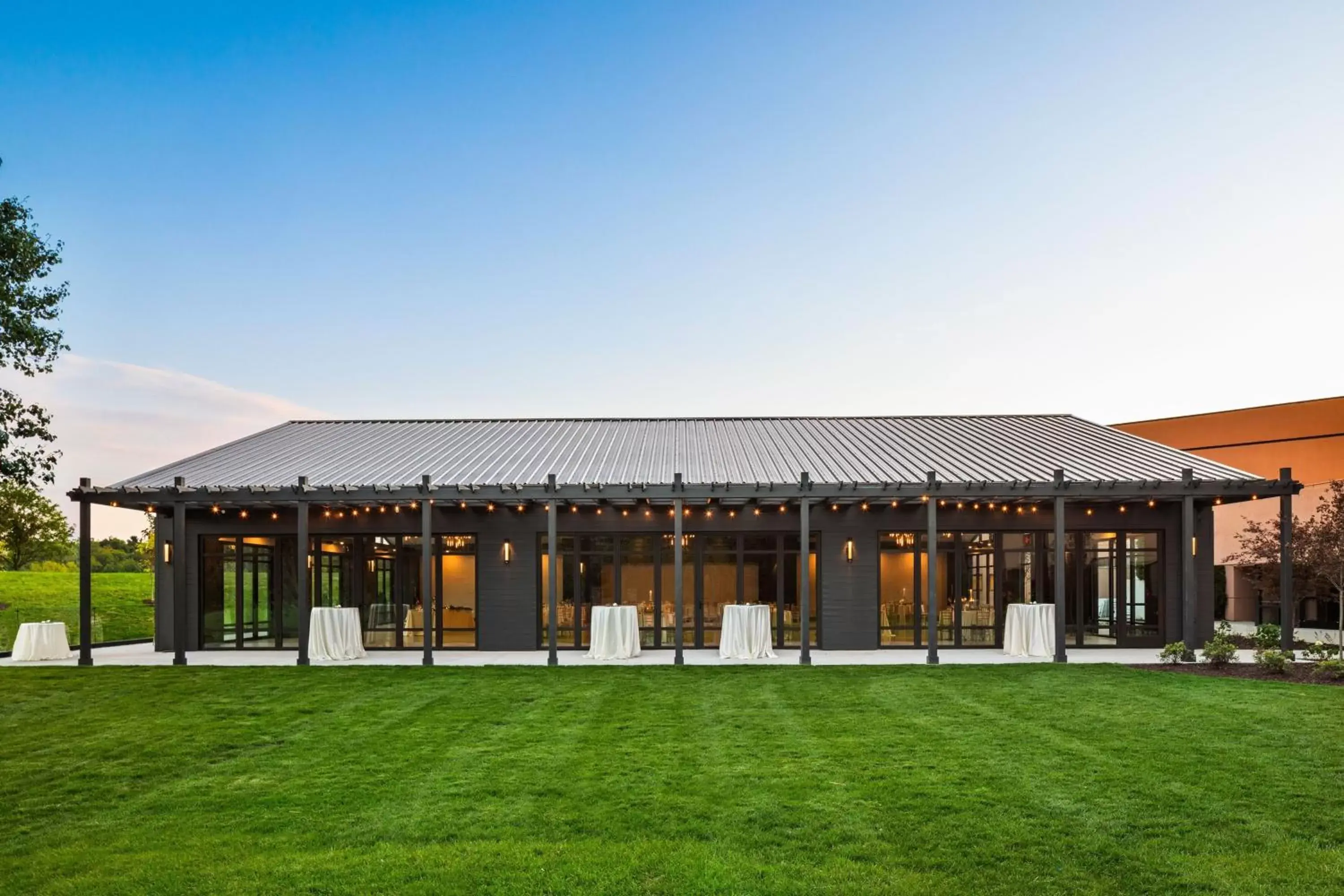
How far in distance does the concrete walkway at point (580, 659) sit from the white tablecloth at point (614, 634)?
0.48ft

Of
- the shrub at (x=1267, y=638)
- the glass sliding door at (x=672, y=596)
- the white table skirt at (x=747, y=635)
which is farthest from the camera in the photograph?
the glass sliding door at (x=672, y=596)

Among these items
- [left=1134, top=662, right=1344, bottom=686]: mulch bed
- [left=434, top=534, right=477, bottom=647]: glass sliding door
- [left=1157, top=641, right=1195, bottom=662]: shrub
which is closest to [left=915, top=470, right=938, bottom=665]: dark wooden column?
[left=1134, top=662, right=1344, bottom=686]: mulch bed

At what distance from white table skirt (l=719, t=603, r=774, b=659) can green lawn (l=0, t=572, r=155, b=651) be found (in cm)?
1488

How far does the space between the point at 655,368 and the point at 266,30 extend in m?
14.9

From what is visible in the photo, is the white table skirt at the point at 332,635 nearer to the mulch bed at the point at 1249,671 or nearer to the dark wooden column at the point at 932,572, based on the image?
the dark wooden column at the point at 932,572

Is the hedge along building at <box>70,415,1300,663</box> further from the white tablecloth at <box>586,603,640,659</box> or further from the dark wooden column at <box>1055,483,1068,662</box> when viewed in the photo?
the dark wooden column at <box>1055,483,1068,662</box>

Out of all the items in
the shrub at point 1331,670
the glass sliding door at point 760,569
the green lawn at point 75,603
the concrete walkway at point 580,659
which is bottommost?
the green lawn at point 75,603

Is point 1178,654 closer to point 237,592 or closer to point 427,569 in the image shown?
point 427,569

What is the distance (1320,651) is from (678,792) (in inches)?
539

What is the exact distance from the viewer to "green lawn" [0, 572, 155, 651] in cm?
2133

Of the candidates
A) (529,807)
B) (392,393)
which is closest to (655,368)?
(392,393)

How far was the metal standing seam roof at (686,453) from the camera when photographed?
1608 centimetres

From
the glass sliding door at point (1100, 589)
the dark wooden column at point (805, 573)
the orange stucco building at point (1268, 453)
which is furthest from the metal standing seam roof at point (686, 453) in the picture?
the orange stucco building at point (1268, 453)

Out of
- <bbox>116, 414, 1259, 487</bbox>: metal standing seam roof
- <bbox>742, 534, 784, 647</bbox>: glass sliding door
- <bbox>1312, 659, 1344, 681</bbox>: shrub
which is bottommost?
<bbox>1312, 659, 1344, 681</bbox>: shrub
